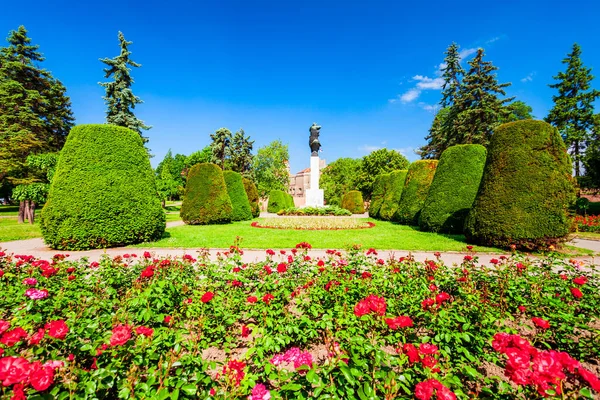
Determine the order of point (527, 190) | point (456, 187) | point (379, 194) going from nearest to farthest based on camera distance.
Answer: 1. point (527, 190)
2. point (456, 187)
3. point (379, 194)

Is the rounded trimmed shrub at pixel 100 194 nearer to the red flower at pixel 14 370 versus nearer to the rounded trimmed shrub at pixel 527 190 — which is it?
the red flower at pixel 14 370

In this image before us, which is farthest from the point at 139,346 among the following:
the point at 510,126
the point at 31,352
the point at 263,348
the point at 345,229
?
the point at 345,229

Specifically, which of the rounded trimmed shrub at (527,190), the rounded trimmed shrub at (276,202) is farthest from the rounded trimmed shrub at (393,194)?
the rounded trimmed shrub at (276,202)

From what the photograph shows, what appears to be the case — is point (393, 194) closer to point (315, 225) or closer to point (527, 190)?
point (315, 225)

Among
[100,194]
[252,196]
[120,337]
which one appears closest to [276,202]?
[252,196]

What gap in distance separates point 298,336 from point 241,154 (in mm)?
45948

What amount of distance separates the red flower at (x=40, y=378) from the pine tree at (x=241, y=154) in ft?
149

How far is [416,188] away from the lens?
1538 centimetres

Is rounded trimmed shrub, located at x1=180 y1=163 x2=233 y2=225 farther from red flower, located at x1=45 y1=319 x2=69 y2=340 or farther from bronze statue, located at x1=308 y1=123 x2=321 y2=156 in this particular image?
red flower, located at x1=45 y1=319 x2=69 y2=340

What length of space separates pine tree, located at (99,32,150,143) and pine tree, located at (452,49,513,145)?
32182 millimetres

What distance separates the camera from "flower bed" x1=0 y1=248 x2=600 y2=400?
1519 millimetres

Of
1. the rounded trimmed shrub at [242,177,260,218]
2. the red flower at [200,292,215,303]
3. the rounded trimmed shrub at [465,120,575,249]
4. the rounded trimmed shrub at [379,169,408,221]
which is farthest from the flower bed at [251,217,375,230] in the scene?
the red flower at [200,292,215,303]

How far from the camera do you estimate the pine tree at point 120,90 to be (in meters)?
22.8

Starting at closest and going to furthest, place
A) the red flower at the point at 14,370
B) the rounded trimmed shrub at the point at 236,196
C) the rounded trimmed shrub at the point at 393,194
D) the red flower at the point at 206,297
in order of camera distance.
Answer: the red flower at the point at 14,370, the red flower at the point at 206,297, the rounded trimmed shrub at the point at 236,196, the rounded trimmed shrub at the point at 393,194
